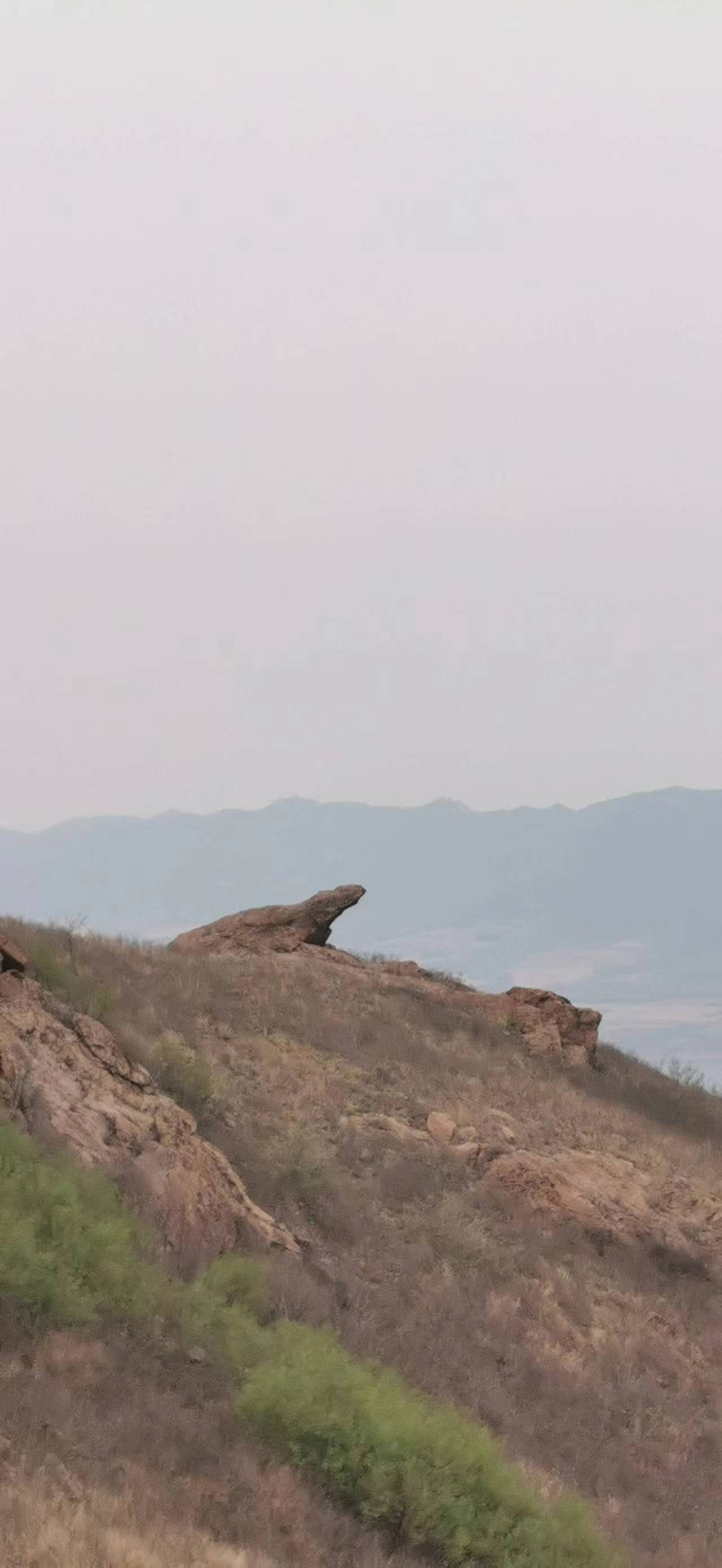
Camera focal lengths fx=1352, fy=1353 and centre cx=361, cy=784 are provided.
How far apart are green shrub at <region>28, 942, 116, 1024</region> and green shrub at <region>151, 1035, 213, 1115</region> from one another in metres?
1.00

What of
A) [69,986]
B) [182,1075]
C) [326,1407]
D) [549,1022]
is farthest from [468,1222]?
[549,1022]

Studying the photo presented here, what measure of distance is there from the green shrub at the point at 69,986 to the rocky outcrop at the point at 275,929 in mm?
10478

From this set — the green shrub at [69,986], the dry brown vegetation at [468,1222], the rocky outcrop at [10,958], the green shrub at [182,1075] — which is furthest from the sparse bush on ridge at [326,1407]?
the green shrub at [69,986]

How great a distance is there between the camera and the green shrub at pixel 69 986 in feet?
65.2

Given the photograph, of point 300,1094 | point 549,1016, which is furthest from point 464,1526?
point 549,1016

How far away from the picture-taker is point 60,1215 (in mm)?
12148

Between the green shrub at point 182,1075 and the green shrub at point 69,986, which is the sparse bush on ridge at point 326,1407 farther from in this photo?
the green shrub at point 69,986

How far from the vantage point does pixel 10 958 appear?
1769cm

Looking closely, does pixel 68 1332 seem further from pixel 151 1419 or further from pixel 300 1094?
pixel 300 1094

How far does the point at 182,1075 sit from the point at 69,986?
2.29 meters

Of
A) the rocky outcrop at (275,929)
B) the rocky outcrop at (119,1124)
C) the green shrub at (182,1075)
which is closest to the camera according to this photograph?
the rocky outcrop at (119,1124)

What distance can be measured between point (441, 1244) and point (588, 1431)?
12.4 ft

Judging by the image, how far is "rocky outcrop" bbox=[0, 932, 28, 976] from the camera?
1755 cm

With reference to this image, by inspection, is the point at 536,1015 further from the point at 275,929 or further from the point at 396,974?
the point at 275,929
